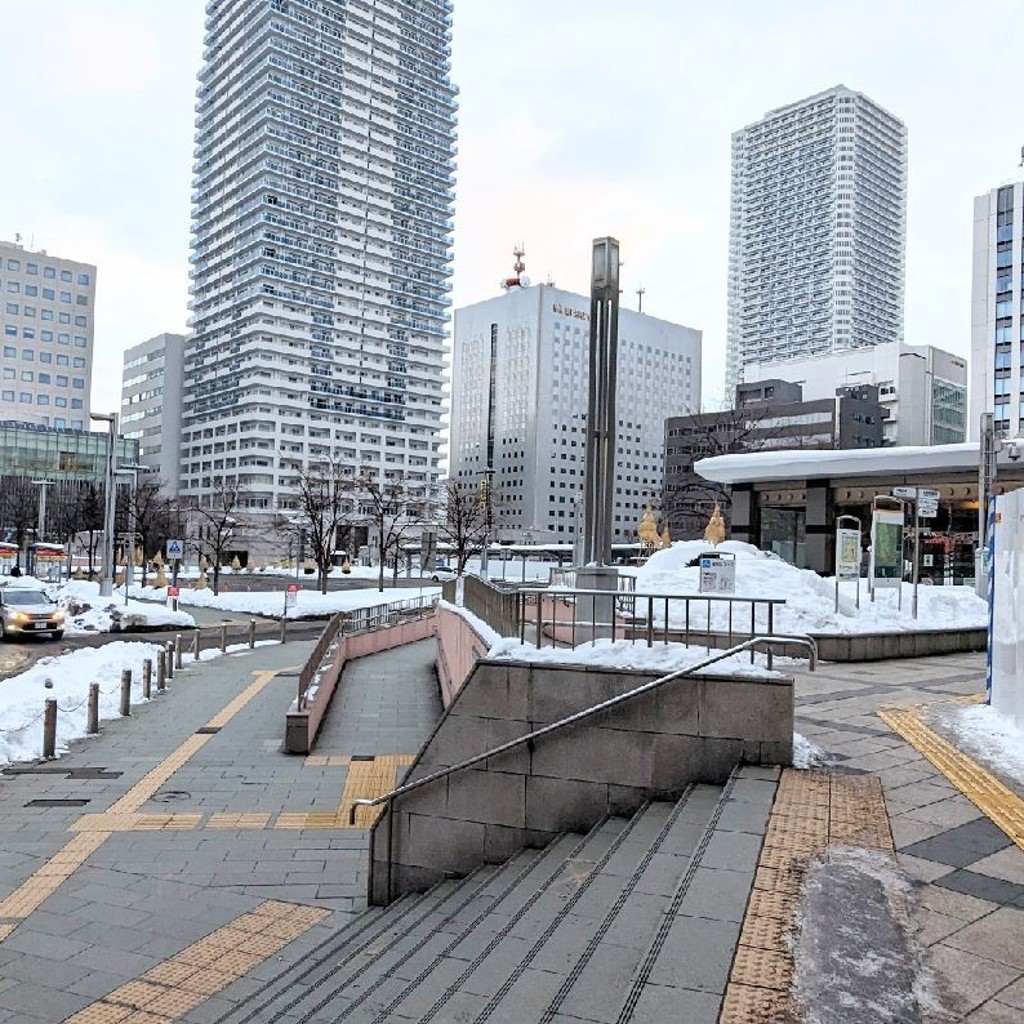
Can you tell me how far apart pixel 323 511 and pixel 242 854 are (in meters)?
63.1

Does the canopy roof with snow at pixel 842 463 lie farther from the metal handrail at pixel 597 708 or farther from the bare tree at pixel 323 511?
the metal handrail at pixel 597 708

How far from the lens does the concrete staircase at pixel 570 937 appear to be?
394 centimetres

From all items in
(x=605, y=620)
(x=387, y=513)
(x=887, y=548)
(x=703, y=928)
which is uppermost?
(x=387, y=513)

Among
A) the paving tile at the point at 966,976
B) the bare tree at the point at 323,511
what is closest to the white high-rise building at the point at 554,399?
the bare tree at the point at 323,511

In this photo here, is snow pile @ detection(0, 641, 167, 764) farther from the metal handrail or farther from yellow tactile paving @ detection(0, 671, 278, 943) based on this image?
the metal handrail

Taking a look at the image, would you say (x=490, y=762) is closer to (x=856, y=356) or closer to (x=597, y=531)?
(x=597, y=531)

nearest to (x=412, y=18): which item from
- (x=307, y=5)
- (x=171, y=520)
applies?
(x=307, y=5)

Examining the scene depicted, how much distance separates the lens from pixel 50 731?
12820 millimetres

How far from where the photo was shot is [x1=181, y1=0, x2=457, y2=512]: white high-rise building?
439ft

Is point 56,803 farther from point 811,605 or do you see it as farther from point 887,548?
point 887,548

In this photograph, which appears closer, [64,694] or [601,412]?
[601,412]

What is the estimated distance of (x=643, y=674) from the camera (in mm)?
6863

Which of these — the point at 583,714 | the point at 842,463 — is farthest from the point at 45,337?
the point at 583,714

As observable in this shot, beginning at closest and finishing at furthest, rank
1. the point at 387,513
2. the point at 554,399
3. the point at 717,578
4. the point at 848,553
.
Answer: the point at 717,578, the point at 848,553, the point at 387,513, the point at 554,399
